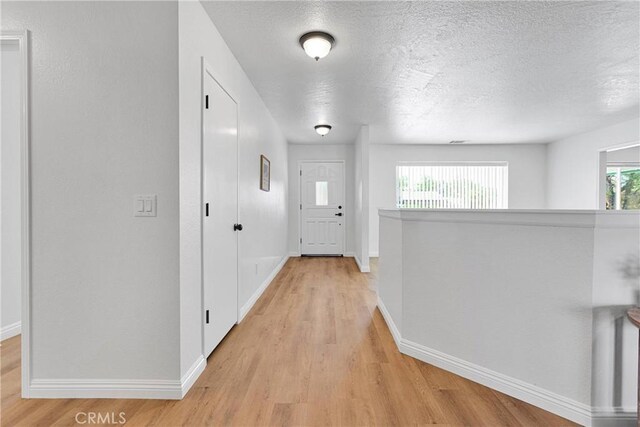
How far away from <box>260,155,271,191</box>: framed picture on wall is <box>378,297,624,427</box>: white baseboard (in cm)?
250

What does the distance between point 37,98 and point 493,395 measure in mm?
3043

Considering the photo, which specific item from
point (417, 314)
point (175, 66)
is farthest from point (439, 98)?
point (175, 66)

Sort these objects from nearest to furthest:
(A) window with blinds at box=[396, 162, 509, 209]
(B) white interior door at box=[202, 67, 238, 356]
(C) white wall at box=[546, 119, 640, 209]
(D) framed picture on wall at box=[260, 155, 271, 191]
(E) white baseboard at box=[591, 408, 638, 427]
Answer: (E) white baseboard at box=[591, 408, 638, 427] → (B) white interior door at box=[202, 67, 238, 356] → (D) framed picture on wall at box=[260, 155, 271, 191] → (C) white wall at box=[546, 119, 640, 209] → (A) window with blinds at box=[396, 162, 509, 209]

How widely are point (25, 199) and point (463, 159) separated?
7.03m

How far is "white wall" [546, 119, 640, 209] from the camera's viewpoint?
16.4ft

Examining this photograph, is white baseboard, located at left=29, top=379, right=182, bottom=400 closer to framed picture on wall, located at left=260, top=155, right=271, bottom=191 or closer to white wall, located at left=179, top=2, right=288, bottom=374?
white wall, located at left=179, top=2, right=288, bottom=374

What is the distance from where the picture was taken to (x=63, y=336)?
1.69m

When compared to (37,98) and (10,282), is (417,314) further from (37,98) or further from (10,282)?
(10,282)

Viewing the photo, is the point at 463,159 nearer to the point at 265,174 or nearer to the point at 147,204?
the point at 265,174

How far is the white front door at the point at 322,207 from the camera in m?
6.56

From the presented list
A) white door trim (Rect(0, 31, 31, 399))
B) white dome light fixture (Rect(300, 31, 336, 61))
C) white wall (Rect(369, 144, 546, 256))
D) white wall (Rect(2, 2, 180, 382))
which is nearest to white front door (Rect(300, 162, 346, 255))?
white wall (Rect(369, 144, 546, 256))

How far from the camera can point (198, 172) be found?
195cm

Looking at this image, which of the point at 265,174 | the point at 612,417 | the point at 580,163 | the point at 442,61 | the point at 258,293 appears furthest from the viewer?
the point at 580,163

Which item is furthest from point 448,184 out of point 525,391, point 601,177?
point 525,391
